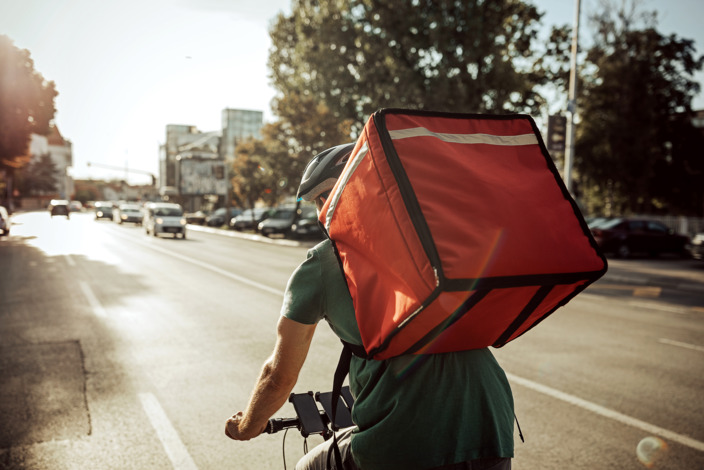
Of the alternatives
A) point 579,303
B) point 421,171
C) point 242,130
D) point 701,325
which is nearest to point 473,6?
point 579,303

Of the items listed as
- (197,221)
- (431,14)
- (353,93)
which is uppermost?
(431,14)

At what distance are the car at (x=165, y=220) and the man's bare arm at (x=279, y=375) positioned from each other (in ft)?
99.9

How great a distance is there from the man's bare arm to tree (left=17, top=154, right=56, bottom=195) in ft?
374

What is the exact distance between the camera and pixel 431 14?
920 inches

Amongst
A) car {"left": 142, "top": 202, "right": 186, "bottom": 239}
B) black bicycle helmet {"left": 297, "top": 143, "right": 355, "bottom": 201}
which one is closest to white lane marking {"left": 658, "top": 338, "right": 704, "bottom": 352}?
black bicycle helmet {"left": 297, "top": 143, "right": 355, "bottom": 201}

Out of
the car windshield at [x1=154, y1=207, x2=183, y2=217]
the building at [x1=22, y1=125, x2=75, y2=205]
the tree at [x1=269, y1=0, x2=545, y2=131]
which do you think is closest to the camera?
the tree at [x1=269, y1=0, x2=545, y2=131]

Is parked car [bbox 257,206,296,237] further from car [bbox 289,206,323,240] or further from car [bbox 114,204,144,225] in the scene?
car [bbox 114,204,144,225]

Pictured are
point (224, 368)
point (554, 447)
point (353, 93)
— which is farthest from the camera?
point (353, 93)

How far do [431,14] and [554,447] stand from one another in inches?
857

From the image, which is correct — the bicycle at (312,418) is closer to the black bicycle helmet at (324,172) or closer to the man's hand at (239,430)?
the man's hand at (239,430)

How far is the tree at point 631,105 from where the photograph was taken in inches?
1346

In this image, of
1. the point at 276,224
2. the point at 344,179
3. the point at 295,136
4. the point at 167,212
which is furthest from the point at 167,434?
the point at 276,224

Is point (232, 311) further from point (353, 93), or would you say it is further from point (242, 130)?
point (242, 130)

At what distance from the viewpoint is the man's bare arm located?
1712 mm
